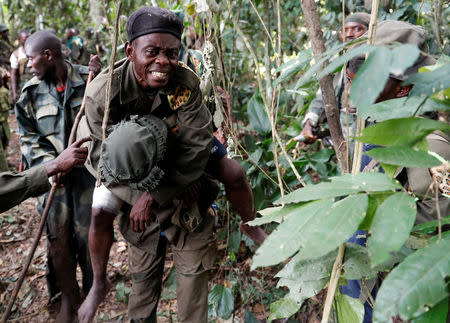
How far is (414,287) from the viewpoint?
629 millimetres

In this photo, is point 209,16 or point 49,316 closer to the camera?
point 209,16

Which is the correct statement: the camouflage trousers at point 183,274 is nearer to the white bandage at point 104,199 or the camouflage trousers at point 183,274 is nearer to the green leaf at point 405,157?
the white bandage at point 104,199

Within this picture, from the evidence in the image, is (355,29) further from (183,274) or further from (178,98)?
(183,274)

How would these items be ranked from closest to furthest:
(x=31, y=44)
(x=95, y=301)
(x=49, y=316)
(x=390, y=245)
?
(x=390, y=245)
(x=95, y=301)
(x=31, y=44)
(x=49, y=316)

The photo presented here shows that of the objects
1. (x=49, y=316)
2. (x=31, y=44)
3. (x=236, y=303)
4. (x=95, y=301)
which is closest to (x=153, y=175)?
(x=95, y=301)

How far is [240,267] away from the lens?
3.23m

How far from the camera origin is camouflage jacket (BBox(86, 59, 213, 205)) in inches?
74.0

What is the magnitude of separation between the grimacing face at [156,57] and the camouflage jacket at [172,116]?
0.07m

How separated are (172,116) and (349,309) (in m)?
1.30

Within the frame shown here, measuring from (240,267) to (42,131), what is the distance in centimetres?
192

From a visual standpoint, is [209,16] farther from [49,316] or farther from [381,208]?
[49,316]

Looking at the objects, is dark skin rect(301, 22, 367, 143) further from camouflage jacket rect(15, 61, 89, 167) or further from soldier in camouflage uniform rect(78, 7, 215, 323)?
camouflage jacket rect(15, 61, 89, 167)

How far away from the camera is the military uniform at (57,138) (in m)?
2.90

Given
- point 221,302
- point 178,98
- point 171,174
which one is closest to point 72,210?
point 221,302
